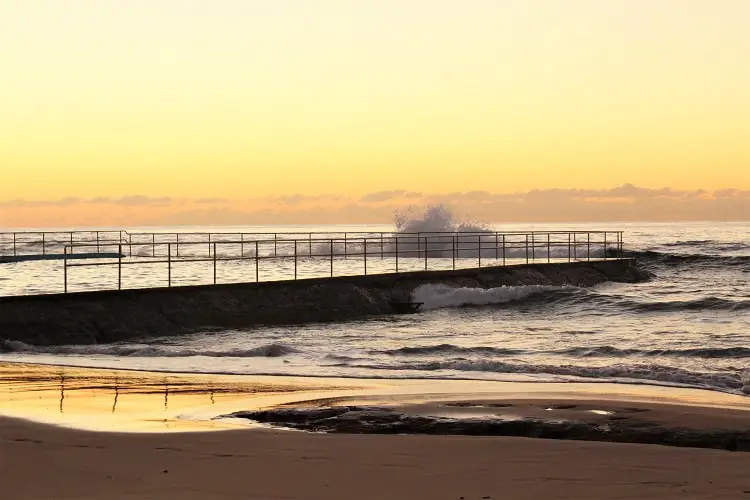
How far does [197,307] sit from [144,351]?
16.9ft

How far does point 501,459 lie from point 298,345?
1178cm

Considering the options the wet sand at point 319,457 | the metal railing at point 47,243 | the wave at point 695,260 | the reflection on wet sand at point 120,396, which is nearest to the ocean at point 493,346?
the reflection on wet sand at point 120,396

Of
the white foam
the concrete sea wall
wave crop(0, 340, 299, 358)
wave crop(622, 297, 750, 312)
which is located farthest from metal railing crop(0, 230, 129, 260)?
wave crop(622, 297, 750, 312)

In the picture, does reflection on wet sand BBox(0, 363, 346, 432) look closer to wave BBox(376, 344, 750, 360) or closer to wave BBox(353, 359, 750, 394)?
wave BBox(353, 359, 750, 394)

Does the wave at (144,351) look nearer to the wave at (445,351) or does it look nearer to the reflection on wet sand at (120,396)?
the wave at (445,351)

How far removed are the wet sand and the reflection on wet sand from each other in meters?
0.04

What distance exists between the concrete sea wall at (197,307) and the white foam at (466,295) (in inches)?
17.2

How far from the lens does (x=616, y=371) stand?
48.2 feet

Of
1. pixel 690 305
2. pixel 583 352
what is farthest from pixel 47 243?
pixel 583 352

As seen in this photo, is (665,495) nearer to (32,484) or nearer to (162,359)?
(32,484)

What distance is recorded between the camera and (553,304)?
1218 inches

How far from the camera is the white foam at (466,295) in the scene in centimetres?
3041

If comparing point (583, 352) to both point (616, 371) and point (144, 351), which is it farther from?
point (144, 351)

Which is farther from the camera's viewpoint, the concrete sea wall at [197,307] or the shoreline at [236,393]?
the concrete sea wall at [197,307]
